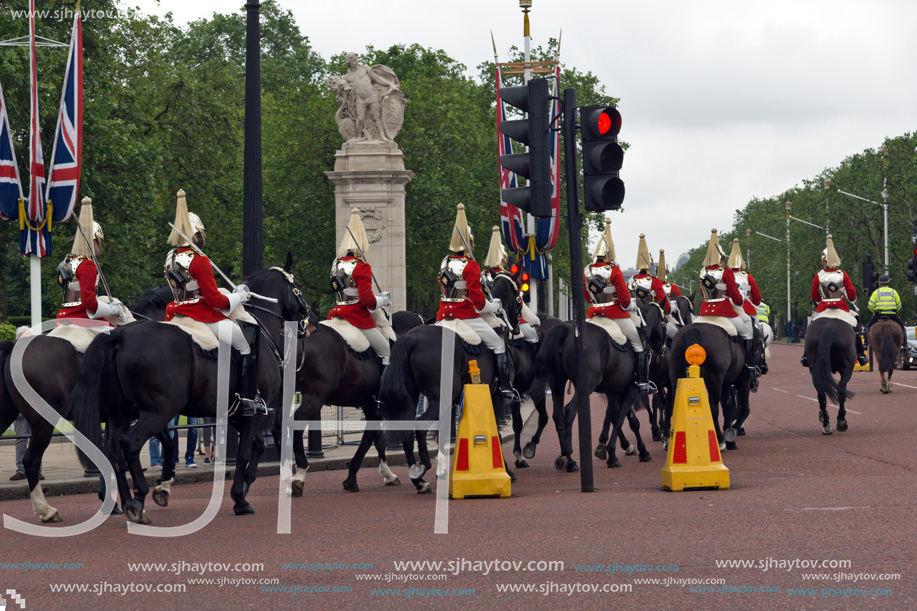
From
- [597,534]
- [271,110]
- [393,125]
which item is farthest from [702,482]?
[271,110]

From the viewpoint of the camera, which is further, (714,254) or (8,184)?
(8,184)

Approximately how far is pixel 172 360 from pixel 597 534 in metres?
3.66

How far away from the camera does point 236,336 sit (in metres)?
10.4

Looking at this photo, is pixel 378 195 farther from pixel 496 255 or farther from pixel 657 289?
pixel 496 255

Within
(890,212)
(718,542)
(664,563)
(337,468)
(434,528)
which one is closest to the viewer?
(664,563)

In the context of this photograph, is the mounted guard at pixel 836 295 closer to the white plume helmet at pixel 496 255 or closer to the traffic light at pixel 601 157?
the white plume helmet at pixel 496 255

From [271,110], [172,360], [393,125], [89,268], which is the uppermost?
[271,110]

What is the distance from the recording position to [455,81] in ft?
173

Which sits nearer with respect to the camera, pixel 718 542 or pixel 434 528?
pixel 718 542

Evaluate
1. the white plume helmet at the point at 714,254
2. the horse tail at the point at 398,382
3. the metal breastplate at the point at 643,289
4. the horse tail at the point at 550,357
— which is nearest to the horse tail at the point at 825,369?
the white plume helmet at the point at 714,254

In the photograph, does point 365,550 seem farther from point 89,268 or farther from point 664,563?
point 89,268

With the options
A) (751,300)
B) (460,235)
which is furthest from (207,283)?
(751,300)

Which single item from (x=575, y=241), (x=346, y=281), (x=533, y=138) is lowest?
(x=346, y=281)

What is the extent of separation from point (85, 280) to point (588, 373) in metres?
5.51
